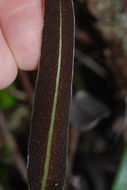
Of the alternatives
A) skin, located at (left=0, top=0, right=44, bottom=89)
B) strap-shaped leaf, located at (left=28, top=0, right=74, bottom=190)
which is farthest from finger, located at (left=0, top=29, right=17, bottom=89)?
strap-shaped leaf, located at (left=28, top=0, right=74, bottom=190)

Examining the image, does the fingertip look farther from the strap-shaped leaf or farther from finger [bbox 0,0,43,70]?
the strap-shaped leaf

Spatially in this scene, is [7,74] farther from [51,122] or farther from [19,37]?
[51,122]

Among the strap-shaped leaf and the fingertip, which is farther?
the fingertip

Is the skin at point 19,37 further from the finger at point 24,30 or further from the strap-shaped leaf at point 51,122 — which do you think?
the strap-shaped leaf at point 51,122

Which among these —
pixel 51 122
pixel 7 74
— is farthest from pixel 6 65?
pixel 51 122

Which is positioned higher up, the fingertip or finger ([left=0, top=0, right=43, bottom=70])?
finger ([left=0, top=0, right=43, bottom=70])

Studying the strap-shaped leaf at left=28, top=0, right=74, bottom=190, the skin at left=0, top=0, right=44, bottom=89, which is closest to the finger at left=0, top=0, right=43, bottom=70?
the skin at left=0, top=0, right=44, bottom=89

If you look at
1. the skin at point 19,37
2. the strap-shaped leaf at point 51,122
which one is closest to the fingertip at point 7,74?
the skin at point 19,37
